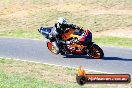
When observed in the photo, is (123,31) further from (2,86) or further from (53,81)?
(2,86)

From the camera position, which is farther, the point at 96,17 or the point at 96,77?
A: the point at 96,17

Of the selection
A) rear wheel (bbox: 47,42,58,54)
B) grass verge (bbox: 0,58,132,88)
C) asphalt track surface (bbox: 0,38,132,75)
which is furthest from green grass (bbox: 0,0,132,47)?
grass verge (bbox: 0,58,132,88)

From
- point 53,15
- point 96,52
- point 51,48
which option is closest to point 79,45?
point 96,52

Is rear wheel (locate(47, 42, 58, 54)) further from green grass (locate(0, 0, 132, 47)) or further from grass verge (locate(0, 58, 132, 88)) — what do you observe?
green grass (locate(0, 0, 132, 47))

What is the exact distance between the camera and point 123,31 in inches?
1212

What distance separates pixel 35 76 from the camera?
1478 centimetres

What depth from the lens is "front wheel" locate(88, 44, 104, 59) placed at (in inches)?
746

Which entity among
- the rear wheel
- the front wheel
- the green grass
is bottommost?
the green grass

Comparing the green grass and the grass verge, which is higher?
the grass verge

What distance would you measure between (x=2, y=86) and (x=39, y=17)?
24337mm

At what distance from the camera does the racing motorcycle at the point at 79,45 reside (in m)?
19.1

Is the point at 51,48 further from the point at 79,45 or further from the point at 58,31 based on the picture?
the point at 79,45

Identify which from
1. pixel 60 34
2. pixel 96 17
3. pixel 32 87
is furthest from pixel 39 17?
pixel 32 87

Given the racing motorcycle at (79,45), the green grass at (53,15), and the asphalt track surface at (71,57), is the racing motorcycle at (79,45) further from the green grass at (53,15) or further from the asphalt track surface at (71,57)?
the green grass at (53,15)
